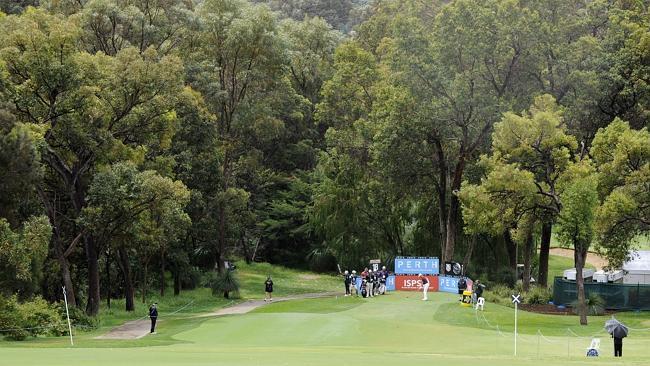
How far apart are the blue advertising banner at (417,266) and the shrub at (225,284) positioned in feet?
34.9

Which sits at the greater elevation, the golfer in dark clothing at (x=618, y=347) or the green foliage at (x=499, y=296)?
the green foliage at (x=499, y=296)

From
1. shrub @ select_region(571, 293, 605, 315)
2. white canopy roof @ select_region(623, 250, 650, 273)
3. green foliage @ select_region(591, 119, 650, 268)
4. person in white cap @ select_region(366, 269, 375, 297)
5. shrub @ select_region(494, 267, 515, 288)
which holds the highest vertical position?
green foliage @ select_region(591, 119, 650, 268)

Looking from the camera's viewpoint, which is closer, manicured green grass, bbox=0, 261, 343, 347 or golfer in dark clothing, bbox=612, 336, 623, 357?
golfer in dark clothing, bbox=612, 336, 623, 357

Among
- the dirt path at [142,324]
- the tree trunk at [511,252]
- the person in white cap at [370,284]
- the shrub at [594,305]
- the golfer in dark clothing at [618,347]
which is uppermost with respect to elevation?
the tree trunk at [511,252]

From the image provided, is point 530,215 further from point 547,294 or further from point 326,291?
point 326,291

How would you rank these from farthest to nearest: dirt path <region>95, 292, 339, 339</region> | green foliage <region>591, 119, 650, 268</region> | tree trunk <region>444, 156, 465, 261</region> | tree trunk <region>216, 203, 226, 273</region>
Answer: tree trunk <region>216, 203, 226, 273</region> < tree trunk <region>444, 156, 465, 261</region> < green foliage <region>591, 119, 650, 268</region> < dirt path <region>95, 292, 339, 339</region>

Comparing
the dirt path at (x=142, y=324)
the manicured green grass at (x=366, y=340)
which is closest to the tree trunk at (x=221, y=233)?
Result: the dirt path at (x=142, y=324)

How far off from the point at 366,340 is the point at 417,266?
71.7 ft

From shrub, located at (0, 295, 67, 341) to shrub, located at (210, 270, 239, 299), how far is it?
67.2 ft

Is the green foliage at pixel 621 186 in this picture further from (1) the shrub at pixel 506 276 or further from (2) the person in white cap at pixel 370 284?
(1) the shrub at pixel 506 276

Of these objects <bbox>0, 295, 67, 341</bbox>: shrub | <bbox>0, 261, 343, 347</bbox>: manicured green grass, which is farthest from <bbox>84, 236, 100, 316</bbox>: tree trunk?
<bbox>0, 295, 67, 341</bbox>: shrub

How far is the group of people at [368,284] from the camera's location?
161ft

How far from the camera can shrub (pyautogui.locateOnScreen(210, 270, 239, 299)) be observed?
5584cm

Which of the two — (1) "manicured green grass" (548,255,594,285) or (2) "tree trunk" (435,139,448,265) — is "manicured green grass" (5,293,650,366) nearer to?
(2) "tree trunk" (435,139,448,265)
